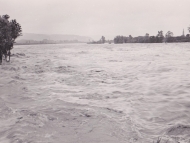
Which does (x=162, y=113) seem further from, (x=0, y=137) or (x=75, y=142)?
(x=0, y=137)

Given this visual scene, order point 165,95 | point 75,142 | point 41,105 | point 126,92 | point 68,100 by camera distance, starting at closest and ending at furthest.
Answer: point 75,142, point 41,105, point 68,100, point 165,95, point 126,92

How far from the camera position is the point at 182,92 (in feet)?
37.7

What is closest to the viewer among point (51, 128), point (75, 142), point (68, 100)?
point (75, 142)

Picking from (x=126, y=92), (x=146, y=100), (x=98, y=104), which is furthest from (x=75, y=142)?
(x=126, y=92)

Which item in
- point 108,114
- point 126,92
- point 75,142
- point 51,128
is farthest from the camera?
point 126,92

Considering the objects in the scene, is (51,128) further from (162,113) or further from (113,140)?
(162,113)

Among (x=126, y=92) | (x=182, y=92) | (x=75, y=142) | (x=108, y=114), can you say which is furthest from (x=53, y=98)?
(x=182, y=92)

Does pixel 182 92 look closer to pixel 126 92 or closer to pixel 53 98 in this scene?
pixel 126 92

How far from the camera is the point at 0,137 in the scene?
554 centimetres

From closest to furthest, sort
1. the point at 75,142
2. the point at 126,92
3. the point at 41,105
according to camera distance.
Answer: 1. the point at 75,142
2. the point at 41,105
3. the point at 126,92

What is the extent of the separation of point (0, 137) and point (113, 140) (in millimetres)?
3328

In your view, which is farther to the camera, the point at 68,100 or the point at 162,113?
the point at 68,100

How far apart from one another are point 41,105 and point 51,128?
288 centimetres

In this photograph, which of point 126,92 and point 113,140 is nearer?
point 113,140
